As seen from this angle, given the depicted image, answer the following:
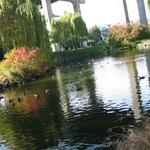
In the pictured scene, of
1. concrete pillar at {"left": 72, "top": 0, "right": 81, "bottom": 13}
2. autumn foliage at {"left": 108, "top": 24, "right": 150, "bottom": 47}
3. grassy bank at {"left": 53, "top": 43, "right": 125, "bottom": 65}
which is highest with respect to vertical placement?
concrete pillar at {"left": 72, "top": 0, "right": 81, "bottom": 13}

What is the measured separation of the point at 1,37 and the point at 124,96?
32.9 m

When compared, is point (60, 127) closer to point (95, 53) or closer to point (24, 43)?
point (24, 43)

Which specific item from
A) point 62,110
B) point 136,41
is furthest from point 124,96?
point 136,41

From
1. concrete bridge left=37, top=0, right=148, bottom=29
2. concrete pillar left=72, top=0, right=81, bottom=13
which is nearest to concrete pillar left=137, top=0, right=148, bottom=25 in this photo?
concrete bridge left=37, top=0, right=148, bottom=29

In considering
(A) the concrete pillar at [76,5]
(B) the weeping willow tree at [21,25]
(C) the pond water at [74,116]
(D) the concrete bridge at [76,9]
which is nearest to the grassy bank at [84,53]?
(D) the concrete bridge at [76,9]

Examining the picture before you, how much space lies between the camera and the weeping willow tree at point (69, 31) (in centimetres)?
9912

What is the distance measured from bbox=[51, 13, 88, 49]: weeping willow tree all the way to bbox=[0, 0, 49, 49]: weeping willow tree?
42022 millimetres

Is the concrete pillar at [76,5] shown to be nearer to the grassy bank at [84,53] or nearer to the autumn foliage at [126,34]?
the autumn foliage at [126,34]

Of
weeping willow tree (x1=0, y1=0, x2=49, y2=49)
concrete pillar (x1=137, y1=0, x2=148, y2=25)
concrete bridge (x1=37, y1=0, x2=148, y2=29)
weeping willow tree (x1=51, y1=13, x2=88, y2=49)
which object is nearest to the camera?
weeping willow tree (x1=0, y1=0, x2=49, y2=49)

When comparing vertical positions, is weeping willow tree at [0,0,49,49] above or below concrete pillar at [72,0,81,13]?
below

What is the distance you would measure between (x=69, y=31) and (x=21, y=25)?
4642cm

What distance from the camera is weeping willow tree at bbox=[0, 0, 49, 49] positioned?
181ft

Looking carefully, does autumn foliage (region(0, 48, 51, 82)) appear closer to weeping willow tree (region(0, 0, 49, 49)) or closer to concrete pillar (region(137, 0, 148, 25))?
weeping willow tree (region(0, 0, 49, 49))

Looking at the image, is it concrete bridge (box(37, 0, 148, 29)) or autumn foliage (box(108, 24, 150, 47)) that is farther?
concrete bridge (box(37, 0, 148, 29))
